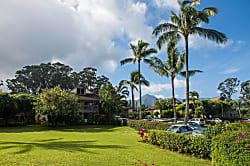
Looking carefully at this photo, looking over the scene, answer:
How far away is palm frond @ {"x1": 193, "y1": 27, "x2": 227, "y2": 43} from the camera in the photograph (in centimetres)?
1778

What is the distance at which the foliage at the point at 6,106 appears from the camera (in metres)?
27.5

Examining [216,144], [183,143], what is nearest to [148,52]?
[183,143]

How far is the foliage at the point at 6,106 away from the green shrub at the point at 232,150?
30.3 m

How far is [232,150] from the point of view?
6.07 m

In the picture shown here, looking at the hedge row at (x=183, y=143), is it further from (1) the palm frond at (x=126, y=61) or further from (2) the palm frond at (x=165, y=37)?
(1) the palm frond at (x=126, y=61)

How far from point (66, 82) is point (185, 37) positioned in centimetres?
4794

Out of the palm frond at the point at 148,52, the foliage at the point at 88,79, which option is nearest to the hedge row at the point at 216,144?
the palm frond at the point at 148,52

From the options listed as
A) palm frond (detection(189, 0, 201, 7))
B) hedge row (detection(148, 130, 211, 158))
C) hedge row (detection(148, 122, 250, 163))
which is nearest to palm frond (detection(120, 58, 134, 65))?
palm frond (detection(189, 0, 201, 7))

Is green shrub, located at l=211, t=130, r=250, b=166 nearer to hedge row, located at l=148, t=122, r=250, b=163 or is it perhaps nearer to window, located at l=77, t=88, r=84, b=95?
hedge row, located at l=148, t=122, r=250, b=163

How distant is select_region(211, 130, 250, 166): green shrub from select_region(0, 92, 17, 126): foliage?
99.5ft

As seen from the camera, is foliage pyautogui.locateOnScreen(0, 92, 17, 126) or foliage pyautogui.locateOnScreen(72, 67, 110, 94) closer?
foliage pyautogui.locateOnScreen(0, 92, 17, 126)

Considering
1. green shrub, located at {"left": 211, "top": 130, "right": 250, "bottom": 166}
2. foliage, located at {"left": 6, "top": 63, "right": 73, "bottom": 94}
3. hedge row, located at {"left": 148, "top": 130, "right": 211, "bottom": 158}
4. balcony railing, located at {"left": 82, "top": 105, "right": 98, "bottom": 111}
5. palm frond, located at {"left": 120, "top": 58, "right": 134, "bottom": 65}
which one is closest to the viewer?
green shrub, located at {"left": 211, "top": 130, "right": 250, "bottom": 166}

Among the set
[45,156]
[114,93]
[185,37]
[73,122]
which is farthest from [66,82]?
[45,156]

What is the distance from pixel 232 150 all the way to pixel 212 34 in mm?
14807
